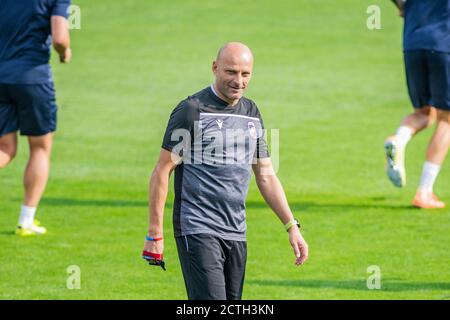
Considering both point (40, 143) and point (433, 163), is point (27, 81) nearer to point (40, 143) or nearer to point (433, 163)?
point (40, 143)

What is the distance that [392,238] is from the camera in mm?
12227

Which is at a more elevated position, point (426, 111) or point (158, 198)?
point (158, 198)

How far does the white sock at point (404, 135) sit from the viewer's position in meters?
13.6

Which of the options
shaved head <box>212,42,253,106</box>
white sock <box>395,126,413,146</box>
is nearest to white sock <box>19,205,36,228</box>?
white sock <box>395,126,413,146</box>

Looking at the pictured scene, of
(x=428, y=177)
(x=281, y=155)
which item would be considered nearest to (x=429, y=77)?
(x=428, y=177)

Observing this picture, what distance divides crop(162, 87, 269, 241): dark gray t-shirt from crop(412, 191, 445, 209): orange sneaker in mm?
5793

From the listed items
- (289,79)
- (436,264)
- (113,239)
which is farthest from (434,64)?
(289,79)

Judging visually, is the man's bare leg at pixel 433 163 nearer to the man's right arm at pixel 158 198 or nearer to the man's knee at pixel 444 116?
the man's knee at pixel 444 116

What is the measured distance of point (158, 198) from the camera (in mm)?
7797

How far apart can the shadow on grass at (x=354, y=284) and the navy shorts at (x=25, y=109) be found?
2.86 m

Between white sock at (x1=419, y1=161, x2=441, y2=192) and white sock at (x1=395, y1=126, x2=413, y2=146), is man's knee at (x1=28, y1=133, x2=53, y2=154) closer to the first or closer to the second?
white sock at (x1=395, y1=126, x2=413, y2=146)

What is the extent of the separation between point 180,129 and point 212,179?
39 centimetres

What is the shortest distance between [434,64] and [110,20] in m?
17.0

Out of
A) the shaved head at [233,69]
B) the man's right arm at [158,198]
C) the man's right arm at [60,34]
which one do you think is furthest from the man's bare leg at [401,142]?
the man's right arm at [158,198]
